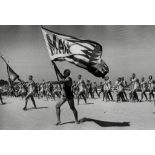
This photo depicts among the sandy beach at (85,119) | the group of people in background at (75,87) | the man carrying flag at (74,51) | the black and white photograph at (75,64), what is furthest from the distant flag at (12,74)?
the man carrying flag at (74,51)

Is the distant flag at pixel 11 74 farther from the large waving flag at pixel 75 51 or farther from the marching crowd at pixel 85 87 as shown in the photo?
the large waving flag at pixel 75 51

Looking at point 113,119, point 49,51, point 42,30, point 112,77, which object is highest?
point 42,30

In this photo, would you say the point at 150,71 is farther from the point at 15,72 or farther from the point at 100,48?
the point at 15,72

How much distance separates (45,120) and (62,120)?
68 cm

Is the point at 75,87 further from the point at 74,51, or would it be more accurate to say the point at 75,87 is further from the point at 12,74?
the point at 12,74

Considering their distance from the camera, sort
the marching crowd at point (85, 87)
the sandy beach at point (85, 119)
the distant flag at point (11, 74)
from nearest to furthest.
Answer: the sandy beach at point (85, 119) < the distant flag at point (11, 74) < the marching crowd at point (85, 87)

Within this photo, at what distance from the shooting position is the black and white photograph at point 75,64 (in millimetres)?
11758

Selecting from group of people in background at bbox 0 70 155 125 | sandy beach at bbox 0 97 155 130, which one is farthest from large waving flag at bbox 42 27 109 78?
sandy beach at bbox 0 97 155 130

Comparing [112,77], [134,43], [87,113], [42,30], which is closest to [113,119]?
[87,113]

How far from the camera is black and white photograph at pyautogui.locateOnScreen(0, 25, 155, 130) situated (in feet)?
Result: 38.6

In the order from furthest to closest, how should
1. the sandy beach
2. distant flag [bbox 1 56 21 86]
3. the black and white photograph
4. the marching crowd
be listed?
the marching crowd
distant flag [bbox 1 56 21 86]
the black and white photograph
the sandy beach

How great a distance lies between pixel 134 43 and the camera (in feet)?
40.6

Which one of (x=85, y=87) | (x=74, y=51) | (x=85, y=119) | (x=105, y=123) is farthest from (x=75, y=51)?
(x=85, y=87)

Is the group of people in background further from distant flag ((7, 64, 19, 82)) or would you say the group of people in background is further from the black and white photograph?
distant flag ((7, 64, 19, 82))
